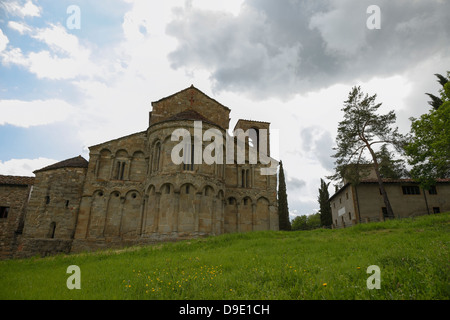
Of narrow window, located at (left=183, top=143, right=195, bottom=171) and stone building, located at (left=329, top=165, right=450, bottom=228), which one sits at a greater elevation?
narrow window, located at (left=183, top=143, right=195, bottom=171)

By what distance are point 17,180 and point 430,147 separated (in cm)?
3463

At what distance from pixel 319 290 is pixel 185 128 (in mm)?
17973

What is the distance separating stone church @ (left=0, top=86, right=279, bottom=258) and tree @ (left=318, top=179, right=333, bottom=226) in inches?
767

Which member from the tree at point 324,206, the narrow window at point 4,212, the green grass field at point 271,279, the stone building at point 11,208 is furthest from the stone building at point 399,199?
the narrow window at point 4,212

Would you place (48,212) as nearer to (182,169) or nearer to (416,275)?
(182,169)

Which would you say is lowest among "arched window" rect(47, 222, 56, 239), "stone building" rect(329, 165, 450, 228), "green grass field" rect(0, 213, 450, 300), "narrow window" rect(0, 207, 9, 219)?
"green grass field" rect(0, 213, 450, 300)

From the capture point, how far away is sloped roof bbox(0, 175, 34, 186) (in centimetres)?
2538

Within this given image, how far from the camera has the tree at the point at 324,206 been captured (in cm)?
4266

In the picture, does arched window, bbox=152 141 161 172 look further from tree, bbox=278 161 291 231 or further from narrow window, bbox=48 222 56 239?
tree, bbox=278 161 291 231

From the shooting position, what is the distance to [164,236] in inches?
783

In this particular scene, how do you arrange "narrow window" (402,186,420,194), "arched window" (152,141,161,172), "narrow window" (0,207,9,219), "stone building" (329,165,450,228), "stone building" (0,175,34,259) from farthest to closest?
"narrow window" (402,186,420,194) → "stone building" (329,165,450,228) → "narrow window" (0,207,9,219) → "stone building" (0,175,34,259) → "arched window" (152,141,161,172)

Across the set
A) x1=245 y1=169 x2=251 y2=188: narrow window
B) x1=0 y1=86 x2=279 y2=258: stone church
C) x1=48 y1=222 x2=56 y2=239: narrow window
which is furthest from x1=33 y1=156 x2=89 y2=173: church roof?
x1=245 y1=169 x2=251 y2=188: narrow window

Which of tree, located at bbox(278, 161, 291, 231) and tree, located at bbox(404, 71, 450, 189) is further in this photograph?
tree, located at bbox(278, 161, 291, 231)

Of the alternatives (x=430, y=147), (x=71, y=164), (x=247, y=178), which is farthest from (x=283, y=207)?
(x=71, y=164)
